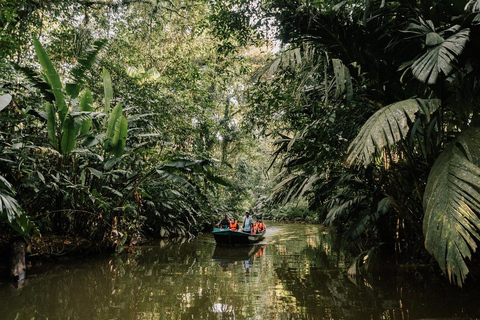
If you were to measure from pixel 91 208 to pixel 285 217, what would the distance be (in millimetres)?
21620

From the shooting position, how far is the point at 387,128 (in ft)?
9.20

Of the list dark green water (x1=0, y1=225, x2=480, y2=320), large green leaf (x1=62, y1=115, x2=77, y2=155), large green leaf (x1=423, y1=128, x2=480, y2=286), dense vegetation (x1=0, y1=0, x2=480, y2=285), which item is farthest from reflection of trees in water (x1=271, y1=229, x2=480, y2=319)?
large green leaf (x1=62, y1=115, x2=77, y2=155)

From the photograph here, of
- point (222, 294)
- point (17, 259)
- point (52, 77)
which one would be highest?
point (52, 77)

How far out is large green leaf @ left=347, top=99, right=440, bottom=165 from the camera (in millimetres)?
2746

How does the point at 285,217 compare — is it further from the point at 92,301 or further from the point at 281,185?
the point at 92,301

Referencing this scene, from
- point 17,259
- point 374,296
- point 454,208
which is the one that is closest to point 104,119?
point 17,259

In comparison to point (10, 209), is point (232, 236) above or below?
below

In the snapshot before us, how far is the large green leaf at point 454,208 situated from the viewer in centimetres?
229

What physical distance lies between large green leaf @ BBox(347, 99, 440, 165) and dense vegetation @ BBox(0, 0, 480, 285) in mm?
14

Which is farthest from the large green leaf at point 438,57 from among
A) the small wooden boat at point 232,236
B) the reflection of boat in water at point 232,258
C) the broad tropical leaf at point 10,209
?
the small wooden boat at point 232,236

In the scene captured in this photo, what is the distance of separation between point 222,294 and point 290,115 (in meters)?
3.65

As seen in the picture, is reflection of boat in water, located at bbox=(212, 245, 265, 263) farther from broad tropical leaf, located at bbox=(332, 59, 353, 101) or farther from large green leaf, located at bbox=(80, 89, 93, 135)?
broad tropical leaf, located at bbox=(332, 59, 353, 101)

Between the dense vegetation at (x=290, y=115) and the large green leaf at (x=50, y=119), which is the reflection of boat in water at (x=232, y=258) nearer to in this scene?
the dense vegetation at (x=290, y=115)

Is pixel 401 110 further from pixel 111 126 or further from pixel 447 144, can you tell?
pixel 111 126
